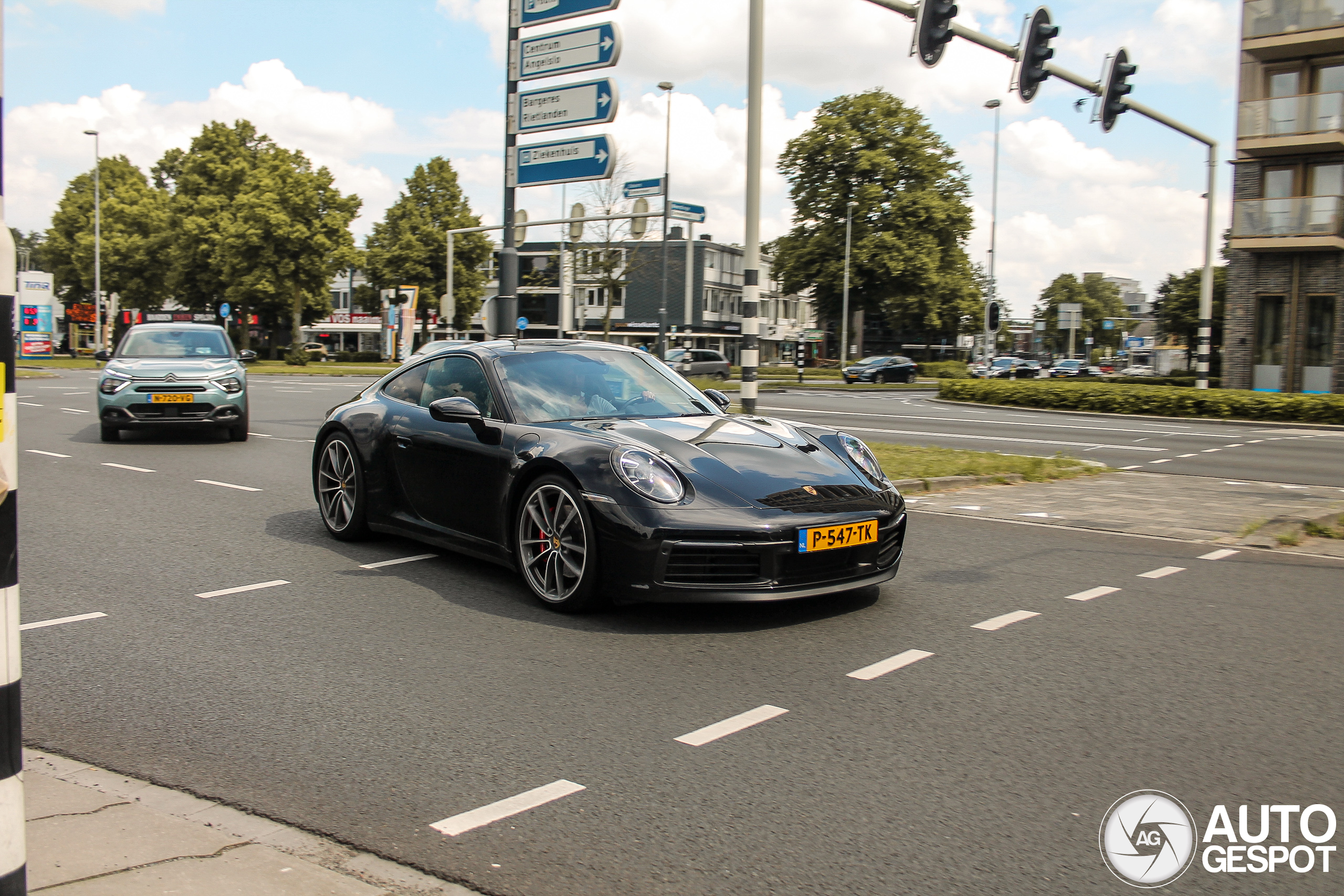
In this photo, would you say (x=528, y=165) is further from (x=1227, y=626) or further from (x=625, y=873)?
(x=625, y=873)

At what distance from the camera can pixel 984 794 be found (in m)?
3.24

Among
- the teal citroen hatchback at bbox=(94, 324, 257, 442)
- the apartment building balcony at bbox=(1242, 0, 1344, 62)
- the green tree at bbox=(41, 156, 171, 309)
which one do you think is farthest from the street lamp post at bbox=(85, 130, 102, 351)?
the apartment building balcony at bbox=(1242, 0, 1344, 62)

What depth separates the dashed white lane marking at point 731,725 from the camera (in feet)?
12.1

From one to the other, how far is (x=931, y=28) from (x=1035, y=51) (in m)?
2.18

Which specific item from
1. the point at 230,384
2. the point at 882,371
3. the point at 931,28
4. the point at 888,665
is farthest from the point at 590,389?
the point at 882,371

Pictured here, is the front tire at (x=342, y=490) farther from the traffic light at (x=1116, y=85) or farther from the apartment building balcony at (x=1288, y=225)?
the apartment building balcony at (x=1288, y=225)

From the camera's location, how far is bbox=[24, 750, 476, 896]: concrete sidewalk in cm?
259

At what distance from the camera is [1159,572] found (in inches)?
263

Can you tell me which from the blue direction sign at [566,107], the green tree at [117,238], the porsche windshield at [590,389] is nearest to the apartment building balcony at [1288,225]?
the blue direction sign at [566,107]

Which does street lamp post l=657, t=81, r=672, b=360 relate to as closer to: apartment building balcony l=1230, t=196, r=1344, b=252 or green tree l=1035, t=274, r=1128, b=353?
apartment building balcony l=1230, t=196, r=1344, b=252

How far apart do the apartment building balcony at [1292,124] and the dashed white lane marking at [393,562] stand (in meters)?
30.9

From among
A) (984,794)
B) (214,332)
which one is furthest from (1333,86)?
(984,794)

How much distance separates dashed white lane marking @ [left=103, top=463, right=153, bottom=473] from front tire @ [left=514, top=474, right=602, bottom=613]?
266 inches

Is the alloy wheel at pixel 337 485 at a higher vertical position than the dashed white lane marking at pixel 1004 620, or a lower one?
higher
